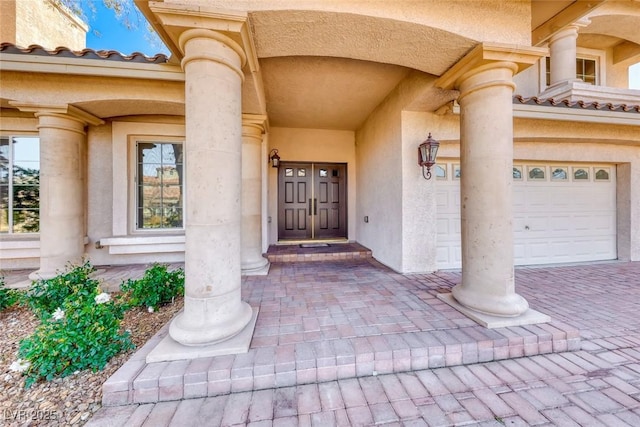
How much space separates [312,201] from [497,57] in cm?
456

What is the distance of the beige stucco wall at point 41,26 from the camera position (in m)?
4.88

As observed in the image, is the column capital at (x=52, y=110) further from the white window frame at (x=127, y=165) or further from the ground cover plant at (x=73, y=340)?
the ground cover plant at (x=73, y=340)

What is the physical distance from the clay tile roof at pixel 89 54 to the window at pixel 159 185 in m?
1.63

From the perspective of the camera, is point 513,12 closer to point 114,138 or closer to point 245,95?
point 245,95

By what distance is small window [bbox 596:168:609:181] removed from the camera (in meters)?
4.95

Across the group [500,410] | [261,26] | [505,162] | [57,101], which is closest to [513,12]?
[505,162]

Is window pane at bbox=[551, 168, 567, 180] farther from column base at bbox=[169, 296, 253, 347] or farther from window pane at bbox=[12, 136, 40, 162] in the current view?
window pane at bbox=[12, 136, 40, 162]

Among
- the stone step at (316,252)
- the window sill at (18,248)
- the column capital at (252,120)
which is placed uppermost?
the column capital at (252,120)

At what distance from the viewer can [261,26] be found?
213cm

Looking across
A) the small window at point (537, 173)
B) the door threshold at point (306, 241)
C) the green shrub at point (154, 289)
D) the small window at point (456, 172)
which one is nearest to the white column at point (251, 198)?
the green shrub at point (154, 289)

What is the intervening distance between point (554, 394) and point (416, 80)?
3.41 metres

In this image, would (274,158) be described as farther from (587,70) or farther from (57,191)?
(587,70)

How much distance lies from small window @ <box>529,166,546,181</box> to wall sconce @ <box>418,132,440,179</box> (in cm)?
236

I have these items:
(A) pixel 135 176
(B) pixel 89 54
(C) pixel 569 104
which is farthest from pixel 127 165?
(C) pixel 569 104
